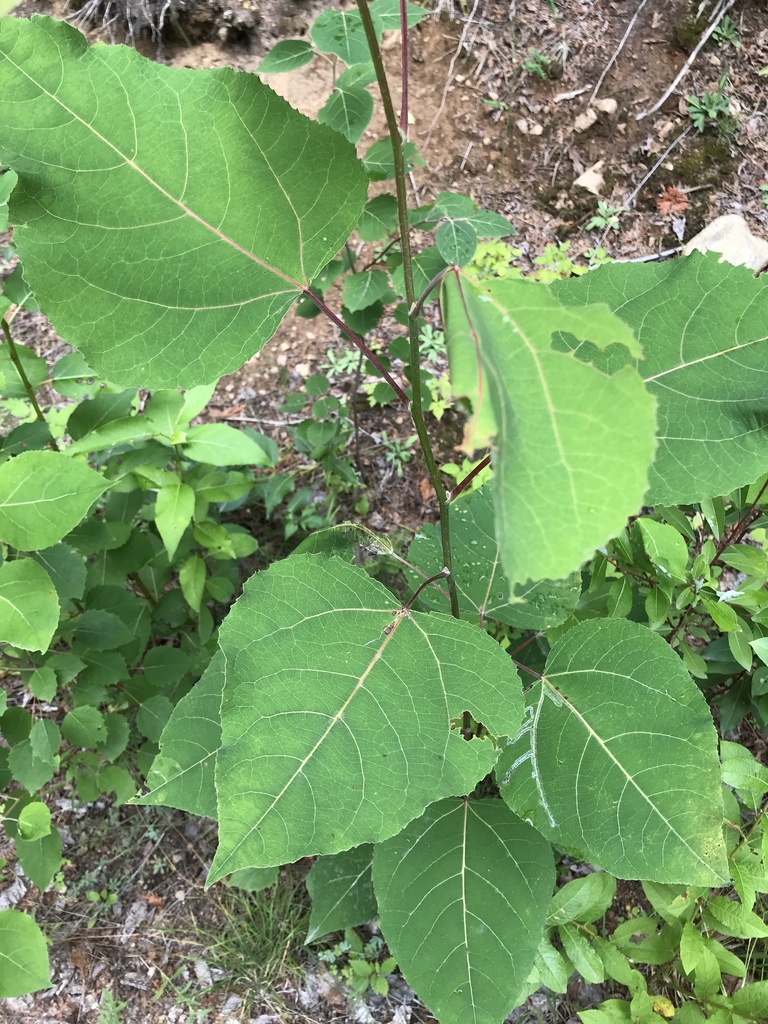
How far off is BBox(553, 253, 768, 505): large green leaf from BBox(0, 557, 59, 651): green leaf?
43.8 inches

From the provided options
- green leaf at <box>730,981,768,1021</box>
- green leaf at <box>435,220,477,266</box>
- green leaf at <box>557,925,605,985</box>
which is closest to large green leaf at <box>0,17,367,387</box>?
green leaf at <box>435,220,477,266</box>

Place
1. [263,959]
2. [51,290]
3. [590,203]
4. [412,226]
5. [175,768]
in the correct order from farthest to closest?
1. [590,203]
2. [263,959]
3. [412,226]
4. [175,768]
5. [51,290]

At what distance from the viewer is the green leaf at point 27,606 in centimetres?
122

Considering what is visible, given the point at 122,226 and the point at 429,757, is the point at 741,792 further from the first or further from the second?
the point at 122,226

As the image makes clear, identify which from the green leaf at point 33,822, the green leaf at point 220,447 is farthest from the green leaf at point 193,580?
the green leaf at point 33,822

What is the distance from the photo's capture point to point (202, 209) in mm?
874

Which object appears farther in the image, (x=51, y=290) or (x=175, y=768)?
(x=175, y=768)

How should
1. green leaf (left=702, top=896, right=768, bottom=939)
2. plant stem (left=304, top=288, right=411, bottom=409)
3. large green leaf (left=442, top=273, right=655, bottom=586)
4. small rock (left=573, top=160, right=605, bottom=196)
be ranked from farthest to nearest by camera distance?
small rock (left=573, top=160, right=605, bottom=196) < green leaf (left=702, top=896, right=768, bottom=939) < plant stem (left=304, top=288, right=411, bottom=409) < large green leaf (left=442, top=273, right=655, bottom=586)

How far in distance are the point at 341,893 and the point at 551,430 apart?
1.62 meters

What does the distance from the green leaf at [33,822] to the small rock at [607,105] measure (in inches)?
162

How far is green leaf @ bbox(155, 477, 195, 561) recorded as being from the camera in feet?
5.69

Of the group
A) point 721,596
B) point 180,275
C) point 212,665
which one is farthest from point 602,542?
point 721,596

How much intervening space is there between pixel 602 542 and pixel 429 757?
513 mm

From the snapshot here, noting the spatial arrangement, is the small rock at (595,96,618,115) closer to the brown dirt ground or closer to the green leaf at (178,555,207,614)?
the brown dirt ground
